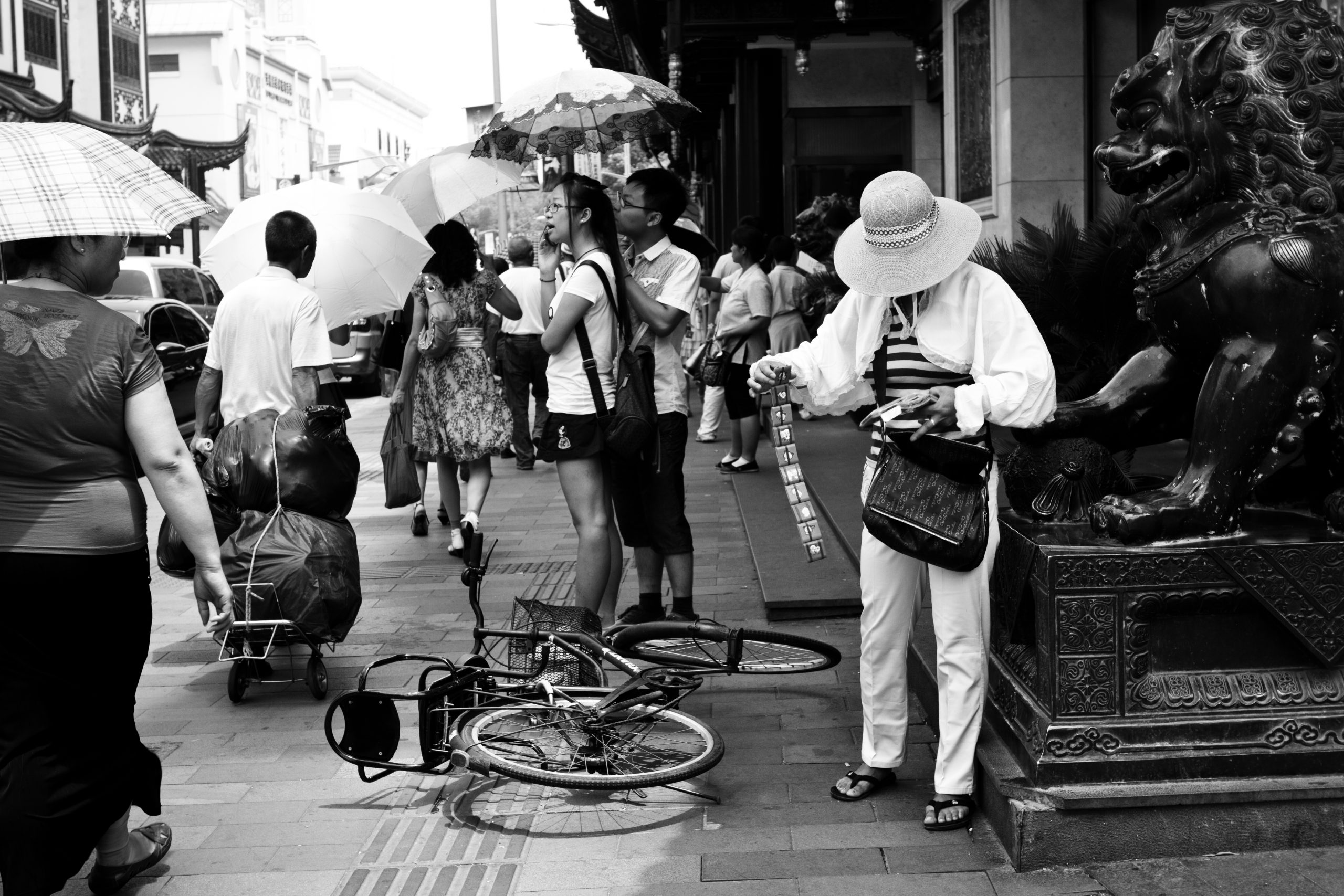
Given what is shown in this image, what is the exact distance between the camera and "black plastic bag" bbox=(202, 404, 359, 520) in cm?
577

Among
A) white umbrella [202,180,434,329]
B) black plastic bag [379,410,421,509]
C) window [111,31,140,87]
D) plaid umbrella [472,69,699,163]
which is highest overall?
window [111,31,140,87]

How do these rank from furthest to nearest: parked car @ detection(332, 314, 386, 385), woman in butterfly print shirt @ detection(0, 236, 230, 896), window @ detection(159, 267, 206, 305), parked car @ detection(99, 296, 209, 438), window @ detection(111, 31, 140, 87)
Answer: window @ detection(111, 31, 140, 87)
parked car @ detection(332, 314, 386, 385)
window @ detection(159, 267, 206, 305)
parked car @ detection(99, 296, 209, 438)
woman in butterfly print shirt @ detection(0, 236, 230, 896)

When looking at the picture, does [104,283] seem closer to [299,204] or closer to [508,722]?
[508,722]

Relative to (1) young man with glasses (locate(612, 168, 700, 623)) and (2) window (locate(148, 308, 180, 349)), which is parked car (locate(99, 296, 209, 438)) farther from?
(1) young man with glasses (locate(612, 168, 700, 623))

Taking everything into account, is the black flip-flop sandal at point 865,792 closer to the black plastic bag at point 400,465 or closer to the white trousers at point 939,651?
the white trousers at point 939,651

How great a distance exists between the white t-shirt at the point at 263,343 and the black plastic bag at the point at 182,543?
422 millimetres

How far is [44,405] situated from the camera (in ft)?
11.5

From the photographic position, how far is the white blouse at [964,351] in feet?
12.2

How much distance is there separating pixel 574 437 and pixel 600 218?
916 millimetres

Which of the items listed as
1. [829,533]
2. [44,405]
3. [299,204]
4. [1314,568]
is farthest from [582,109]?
[1314,568]

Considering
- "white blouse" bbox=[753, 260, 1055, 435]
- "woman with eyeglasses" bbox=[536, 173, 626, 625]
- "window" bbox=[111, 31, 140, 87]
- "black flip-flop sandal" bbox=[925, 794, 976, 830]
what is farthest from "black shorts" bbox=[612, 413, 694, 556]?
"window" bbox=[111, 31, 140, 87]

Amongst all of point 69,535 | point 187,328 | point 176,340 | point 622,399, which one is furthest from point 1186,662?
point 187,328

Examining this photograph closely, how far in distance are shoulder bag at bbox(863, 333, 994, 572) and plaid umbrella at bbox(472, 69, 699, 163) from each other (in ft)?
9.14

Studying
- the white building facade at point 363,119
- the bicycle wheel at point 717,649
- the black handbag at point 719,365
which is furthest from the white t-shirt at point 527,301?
the white building facade at point 363,119
